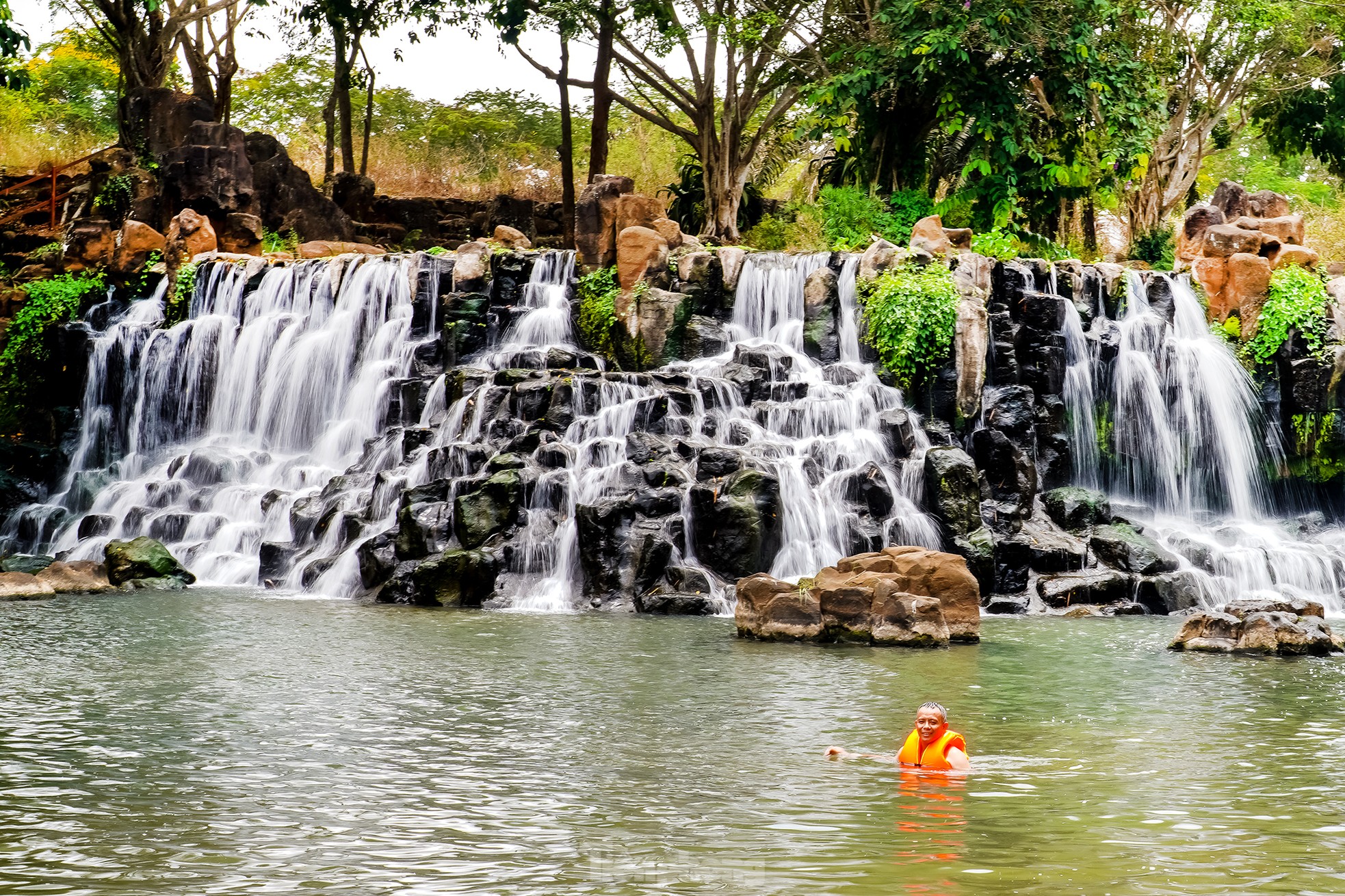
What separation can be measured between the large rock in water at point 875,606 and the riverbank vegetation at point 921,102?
14233 millimetres

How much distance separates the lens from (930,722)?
8250 mm

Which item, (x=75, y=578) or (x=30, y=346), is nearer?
(x=75, y=578)

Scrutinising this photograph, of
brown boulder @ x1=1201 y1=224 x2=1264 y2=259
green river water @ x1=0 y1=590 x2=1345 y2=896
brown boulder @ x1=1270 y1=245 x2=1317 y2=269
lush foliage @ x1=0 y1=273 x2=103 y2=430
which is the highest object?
brown boulder @ x1=1201 y1=224 x2=1264 y2=259

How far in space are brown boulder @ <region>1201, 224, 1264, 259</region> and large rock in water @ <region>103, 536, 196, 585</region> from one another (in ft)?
59.6

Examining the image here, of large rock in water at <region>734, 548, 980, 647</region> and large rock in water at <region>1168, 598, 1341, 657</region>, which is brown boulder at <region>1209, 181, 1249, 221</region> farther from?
large rock in water at <region>734, 548, 980, 647</region>

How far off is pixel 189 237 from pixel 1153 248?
21210 millimetres

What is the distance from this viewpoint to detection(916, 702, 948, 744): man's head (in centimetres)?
824

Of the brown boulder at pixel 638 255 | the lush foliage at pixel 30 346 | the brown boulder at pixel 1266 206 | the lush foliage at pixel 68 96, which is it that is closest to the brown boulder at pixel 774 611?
the brown boulder at pixel 638 255

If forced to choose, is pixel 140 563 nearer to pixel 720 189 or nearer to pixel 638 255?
pixel 638 255

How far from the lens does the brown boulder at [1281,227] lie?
88.3 feet

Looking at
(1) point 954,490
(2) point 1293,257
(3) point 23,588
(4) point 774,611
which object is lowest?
(3) point 23,588

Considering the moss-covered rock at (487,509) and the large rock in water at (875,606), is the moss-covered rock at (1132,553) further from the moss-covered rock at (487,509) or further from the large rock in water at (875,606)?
the moss-covered rock at (487,509)

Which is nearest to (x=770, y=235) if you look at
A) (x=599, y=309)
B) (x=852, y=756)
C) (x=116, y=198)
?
(x=599, y=309)

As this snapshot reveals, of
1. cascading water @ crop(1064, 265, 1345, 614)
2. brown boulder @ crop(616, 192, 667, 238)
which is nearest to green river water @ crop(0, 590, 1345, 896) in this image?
cascading water @ crop(1064, 265, 1345, 614)
